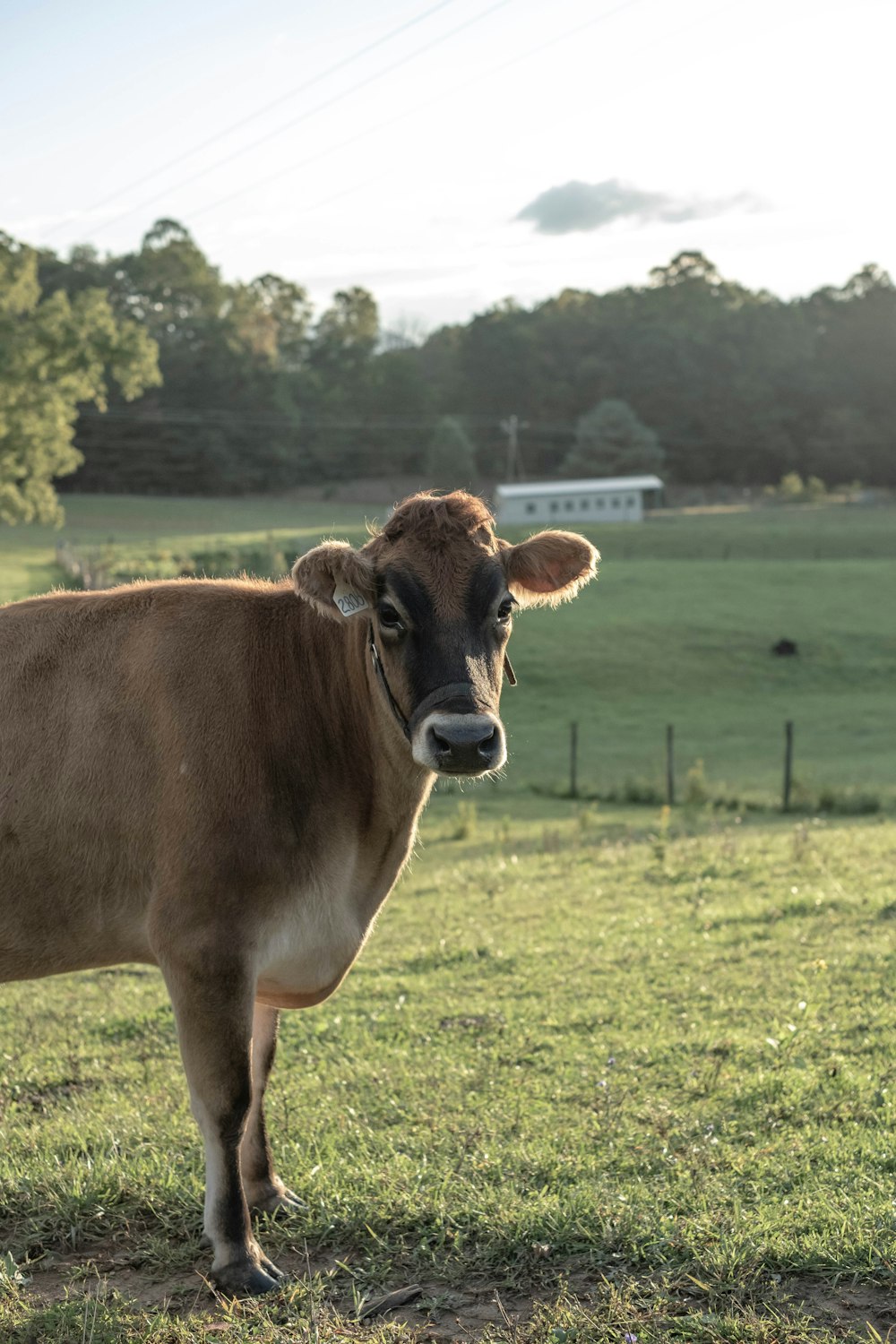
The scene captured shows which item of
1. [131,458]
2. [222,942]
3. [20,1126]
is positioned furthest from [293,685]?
[131,458]

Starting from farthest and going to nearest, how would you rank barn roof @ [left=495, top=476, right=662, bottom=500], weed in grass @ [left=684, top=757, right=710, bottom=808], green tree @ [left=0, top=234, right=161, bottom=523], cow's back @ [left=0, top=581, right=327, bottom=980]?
barn roof @ [left=495, top=476, right=662, bottom=500], green tree @ [left=0, top=234, right=161, bottom=523], weed in grass @ [left=684, top=757, right=710, bottom=808], cow's back @ [left=0, top=581, right=327, bottom=980]

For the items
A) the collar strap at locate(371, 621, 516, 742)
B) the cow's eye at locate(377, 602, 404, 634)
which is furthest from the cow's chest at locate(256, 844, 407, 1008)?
the cow's eye at locate(377, 602, 404, 634)

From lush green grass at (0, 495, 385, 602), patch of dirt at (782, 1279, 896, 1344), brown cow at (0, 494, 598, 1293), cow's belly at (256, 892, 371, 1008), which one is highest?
brown cow at (0, 494, 598, 1293)

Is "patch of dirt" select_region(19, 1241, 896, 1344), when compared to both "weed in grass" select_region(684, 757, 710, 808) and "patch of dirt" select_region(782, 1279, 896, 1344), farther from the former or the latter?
"weed in grass" select_region(684, 757, 710, 808)

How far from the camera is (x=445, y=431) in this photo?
344 feet

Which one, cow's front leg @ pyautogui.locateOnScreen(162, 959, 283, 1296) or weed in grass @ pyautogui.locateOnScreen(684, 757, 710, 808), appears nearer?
cow's front leg @ pyautogui.locateOnScreen(162, 959, 283, 1296)

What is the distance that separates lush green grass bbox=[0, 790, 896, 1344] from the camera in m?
4.46

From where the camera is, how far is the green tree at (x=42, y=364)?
41.8 meters

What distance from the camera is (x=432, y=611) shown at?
16.1ft

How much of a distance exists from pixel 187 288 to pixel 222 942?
109588mm

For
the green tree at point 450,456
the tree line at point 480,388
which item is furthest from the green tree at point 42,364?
the green tree at point 450,456

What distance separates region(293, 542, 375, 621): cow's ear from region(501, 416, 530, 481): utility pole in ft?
336

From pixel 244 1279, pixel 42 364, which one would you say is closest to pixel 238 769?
pixel 244 1279

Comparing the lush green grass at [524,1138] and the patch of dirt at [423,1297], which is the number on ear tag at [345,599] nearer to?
the lush green grass at [524,1138]
